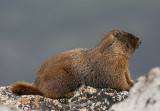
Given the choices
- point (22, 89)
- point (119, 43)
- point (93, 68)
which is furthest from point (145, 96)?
point (119, 43)

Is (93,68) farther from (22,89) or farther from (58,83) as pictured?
(22,89)

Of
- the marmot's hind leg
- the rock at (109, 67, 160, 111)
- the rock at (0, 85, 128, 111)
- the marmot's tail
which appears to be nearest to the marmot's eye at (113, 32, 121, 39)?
the marmot's hind leg

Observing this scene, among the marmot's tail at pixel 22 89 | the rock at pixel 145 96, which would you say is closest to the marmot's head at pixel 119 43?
the marmot's tail at pixel 22 89

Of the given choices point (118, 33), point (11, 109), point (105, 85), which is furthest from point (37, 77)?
point (11, 109)

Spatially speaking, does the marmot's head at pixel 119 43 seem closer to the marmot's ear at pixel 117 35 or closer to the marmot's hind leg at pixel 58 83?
the marmot's ear at pixel 117 35

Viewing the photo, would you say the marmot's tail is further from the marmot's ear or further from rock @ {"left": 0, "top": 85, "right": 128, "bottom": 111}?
the marmot's ear

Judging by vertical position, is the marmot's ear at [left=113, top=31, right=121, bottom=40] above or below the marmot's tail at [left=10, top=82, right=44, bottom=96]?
above

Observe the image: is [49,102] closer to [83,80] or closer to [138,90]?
[83,80]
